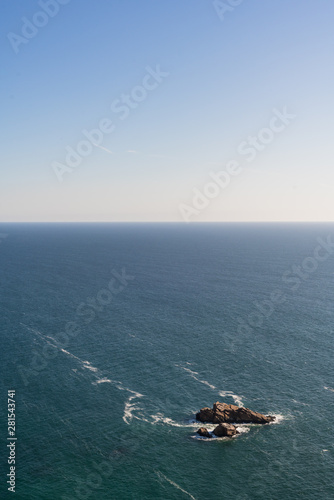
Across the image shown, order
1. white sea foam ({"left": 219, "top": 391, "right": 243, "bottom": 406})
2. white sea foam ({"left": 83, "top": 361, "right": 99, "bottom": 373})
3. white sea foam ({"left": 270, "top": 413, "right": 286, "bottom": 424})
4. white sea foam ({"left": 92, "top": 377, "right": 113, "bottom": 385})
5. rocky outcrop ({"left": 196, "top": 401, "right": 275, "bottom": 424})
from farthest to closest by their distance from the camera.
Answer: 1. white sea foam ({"left": 83, "top": 361, "right": 99, "bottom": 373})
2. white sea foam ({"left": 92, "top": 377, "right": 113, "bottom": 385})
3. white sea foam ({"left": 219, "top": 391, "right": 243, "bottom": 406})
4. white sea foam ({"left": 270, "top": 413, "right": 286, "bottom": 424})
5. rocky outcrop ({"left": 196, "top": 401, "right": 275, "bottom": 424})

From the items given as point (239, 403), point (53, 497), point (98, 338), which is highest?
point (98, 338)

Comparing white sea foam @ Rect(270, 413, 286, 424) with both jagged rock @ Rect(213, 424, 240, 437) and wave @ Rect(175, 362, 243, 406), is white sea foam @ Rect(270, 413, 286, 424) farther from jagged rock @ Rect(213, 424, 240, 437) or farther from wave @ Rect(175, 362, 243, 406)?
jagged rock @ Rect(213, 424, 240, 437)

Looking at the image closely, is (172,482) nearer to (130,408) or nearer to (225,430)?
(225,430)

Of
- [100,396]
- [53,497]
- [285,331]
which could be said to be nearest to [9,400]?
[100,396]

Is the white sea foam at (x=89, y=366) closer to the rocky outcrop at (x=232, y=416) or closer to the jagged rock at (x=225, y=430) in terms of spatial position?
the rocky outcrop at (x=232, y=416)

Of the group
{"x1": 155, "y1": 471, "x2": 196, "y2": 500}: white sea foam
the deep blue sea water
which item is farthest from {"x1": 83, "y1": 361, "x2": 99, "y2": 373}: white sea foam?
{"x1": 155, "y1": 471, "x2": 196, "y2": 500}: white sea foam

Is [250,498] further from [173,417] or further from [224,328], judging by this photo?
[224,328]

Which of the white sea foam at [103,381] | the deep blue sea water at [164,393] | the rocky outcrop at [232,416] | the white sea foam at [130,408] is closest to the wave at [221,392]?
the deep blue sea water at [164,393]
